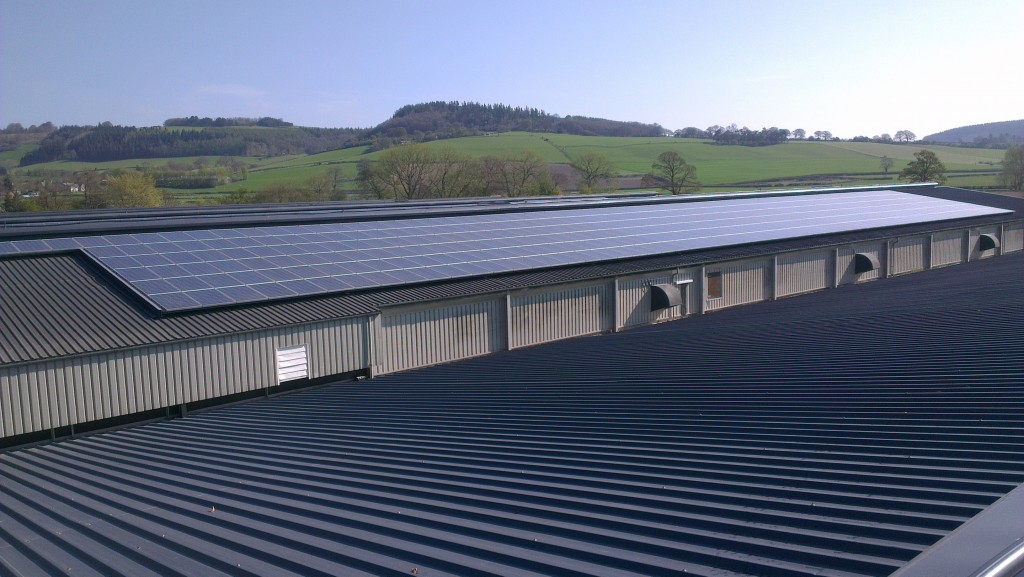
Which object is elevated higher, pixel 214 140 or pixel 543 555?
pixel 214 140

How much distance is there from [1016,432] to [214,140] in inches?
6664

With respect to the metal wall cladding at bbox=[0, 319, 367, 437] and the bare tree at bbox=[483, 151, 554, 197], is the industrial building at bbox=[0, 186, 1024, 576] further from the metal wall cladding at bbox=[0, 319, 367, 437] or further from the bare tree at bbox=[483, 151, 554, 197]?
the bare tree at bbox=[483, 151, 554, 197]

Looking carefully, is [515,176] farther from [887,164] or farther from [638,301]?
[638,301]

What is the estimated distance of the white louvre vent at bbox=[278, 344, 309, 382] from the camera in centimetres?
1825

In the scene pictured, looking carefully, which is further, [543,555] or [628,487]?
[628,487]

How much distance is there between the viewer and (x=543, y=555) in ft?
19.2

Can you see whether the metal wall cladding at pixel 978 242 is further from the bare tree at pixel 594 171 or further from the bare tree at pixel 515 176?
the bare tree at pixel 594 171

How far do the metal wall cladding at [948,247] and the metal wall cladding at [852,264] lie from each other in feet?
17.1

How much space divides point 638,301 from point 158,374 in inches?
622

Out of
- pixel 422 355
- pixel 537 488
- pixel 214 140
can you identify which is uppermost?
pixel 214 140

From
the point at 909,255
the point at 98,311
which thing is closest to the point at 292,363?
the point at 98,311

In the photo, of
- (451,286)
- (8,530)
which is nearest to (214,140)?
(451,286)

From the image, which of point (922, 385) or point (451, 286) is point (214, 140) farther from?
point (922, 385)

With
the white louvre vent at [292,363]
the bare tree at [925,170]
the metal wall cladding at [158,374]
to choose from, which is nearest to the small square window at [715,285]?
the metal wall cladding at [158,374]
